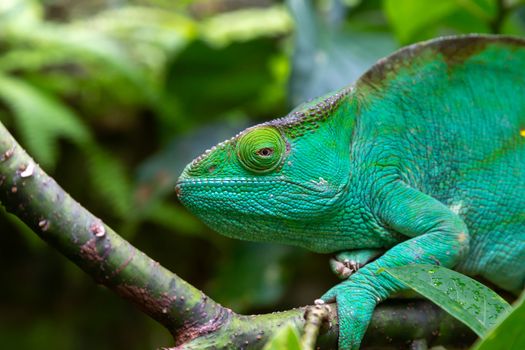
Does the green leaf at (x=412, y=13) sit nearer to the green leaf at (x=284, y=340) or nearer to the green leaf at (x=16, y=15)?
the green leaf at (x=284, y=340)

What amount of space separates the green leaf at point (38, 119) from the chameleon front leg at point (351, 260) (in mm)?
1930

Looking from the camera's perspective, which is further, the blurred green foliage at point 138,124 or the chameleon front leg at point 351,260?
the blurred green foliage at point 138,124

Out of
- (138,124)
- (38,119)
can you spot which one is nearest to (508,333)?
(38,119)

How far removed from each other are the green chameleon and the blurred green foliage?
929mm

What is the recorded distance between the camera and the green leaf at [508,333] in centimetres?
80

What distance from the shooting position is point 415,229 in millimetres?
1332

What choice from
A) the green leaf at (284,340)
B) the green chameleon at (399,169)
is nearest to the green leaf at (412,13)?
the green chameleon at (399,169)

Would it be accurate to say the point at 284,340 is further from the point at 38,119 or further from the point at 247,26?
the point at 247,26

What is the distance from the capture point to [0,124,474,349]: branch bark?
1.00m

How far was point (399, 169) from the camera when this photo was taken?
4.70ft

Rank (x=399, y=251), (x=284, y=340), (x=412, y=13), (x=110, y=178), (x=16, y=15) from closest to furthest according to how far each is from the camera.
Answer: (x=284, y=340) → (x=399, y=251) → (x=412, y=13) → (x=110, y=178) → (x=16, y=15)

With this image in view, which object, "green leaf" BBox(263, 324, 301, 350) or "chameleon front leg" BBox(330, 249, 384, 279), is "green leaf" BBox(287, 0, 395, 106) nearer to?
"chameleon front leg" BBox(330, 249, 384, 279)

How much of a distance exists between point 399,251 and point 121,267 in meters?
0.52

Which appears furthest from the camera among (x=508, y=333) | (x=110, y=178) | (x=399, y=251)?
(x=110, y=178)
